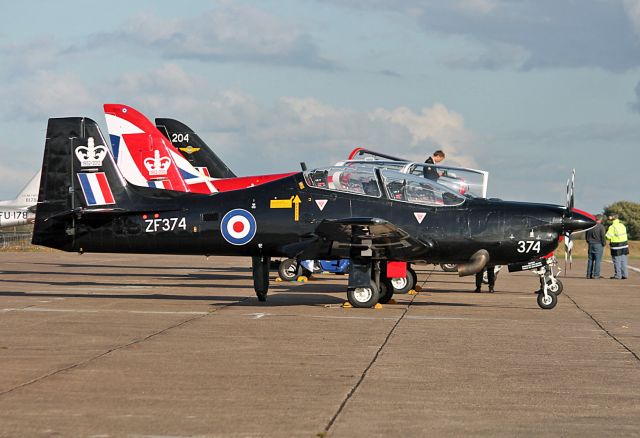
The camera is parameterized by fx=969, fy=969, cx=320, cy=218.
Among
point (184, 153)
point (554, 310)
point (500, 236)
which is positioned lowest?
point (554, 310)

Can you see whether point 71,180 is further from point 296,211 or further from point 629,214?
point 629,214

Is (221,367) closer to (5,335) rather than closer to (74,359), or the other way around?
(74,359)

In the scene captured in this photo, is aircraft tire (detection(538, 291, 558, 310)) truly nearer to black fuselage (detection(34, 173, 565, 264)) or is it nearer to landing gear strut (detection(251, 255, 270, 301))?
black fuselage (detection(34, 173, 565, 264))

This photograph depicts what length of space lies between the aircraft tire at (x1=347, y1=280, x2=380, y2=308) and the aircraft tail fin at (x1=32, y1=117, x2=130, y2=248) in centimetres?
413

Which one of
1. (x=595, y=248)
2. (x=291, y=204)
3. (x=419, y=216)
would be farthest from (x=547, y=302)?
(x=595, y=248)

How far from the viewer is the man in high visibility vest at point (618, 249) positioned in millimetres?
28016

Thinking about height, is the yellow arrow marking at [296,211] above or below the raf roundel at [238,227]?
above

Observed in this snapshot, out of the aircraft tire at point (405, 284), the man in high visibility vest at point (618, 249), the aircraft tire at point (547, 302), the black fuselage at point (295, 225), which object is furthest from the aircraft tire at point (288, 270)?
the man in high visibility vest at point (618, 249)

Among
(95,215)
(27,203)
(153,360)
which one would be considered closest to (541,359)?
(153,360)

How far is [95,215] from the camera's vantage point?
16047mm

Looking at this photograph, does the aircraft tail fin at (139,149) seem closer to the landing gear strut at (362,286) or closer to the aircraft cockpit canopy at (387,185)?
the aircraft cockpit canopy at (387,185)

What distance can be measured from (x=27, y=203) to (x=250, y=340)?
153 ft

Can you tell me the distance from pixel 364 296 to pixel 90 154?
5334 millimetres

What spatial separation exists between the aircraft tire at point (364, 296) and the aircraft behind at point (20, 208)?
3008cm
